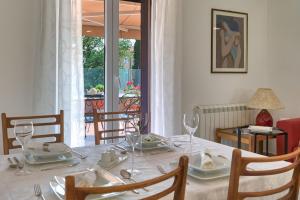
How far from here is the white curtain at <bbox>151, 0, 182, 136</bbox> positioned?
3.40 metres

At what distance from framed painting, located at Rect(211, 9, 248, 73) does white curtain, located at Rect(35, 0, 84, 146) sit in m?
1.73

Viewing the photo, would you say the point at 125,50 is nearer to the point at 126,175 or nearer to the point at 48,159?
the point at 48,159

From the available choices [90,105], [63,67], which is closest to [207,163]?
[63,67]

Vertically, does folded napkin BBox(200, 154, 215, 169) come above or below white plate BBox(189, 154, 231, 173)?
above

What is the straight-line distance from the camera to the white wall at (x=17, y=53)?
2746mm

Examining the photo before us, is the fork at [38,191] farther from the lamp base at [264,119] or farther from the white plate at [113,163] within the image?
the lamp base at [264,119]

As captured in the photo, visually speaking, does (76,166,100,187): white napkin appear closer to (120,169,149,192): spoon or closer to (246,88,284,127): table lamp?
(120,169,149,192): spoon

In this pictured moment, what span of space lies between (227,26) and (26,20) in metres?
2.39

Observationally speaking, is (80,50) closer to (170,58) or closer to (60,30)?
(60,30)

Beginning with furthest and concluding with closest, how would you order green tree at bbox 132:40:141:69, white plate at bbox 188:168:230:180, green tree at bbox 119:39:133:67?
green tree at bbox 132:40:141:69 → green tree at bbox 119:39:133:67 → white plate at bbox 188:168:230:180

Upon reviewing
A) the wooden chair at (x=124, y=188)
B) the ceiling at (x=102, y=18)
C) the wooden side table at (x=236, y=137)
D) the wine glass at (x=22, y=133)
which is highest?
the ceiling at (x=102, y=18)

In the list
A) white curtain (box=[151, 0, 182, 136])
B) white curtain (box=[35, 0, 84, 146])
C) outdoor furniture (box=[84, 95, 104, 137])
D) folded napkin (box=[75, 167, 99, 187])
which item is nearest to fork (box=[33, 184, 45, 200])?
folded napkin (box=[75, 167, 99, 187])

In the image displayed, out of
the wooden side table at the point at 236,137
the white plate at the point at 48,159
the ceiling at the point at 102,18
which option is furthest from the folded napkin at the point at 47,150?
the wooden side table at the point at 236,137

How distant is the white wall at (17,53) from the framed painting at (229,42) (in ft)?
6.92
